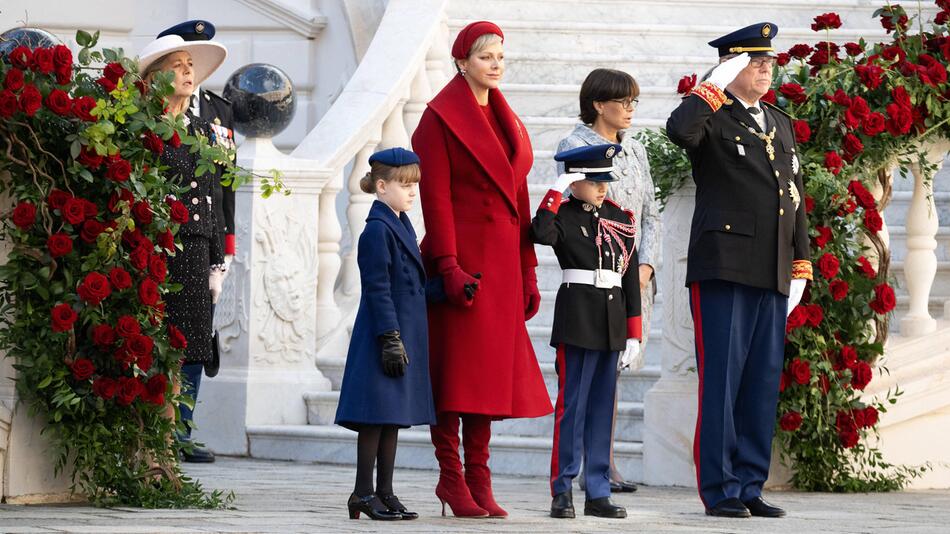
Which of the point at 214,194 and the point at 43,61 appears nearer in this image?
the point at 43,61

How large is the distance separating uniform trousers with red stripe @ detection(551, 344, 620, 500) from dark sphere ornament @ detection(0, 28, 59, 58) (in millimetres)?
2074

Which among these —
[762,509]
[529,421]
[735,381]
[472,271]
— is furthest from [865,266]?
[472,271]

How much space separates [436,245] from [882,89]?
2.47 m

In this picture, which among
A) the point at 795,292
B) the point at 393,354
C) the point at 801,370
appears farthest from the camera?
the point at 801,370

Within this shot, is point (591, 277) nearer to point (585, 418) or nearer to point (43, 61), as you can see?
point (585, 418)

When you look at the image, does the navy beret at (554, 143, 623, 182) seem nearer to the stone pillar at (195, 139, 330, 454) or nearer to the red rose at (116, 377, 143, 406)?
the red rose at (116, 377, 143, 406)

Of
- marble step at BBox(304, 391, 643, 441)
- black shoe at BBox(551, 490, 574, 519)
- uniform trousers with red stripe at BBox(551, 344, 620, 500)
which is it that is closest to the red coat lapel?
uniform trousers with red stripe at BBox(551, 344, 620, 500)

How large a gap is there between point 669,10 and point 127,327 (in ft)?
20.4

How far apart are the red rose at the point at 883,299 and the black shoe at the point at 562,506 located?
1834 mm

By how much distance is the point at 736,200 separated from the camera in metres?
6.97

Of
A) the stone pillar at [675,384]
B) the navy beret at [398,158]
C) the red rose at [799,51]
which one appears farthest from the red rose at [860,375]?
the navy beret at [398,158]

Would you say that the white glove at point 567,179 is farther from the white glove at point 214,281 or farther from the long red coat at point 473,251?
the white glove at point 214,281

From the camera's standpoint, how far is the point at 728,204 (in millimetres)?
6973

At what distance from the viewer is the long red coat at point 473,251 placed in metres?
6.53
